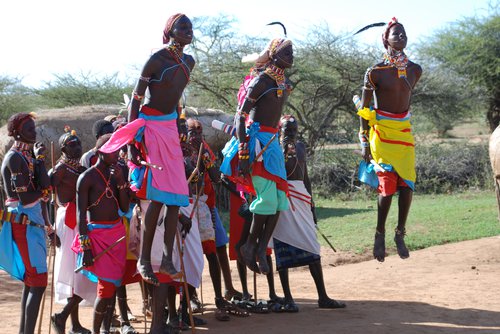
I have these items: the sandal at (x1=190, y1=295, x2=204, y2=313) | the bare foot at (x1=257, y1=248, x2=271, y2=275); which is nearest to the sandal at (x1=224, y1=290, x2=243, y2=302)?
the sandal at (x1=190, y1=295, x2=204, y2=313)

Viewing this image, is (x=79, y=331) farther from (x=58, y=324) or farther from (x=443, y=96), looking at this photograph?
(x=443, y=96)

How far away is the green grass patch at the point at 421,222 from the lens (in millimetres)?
12375

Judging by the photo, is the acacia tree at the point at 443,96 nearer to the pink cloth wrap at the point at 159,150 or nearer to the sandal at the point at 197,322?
the sandal at the point at 197,322

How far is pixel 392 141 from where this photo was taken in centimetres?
778

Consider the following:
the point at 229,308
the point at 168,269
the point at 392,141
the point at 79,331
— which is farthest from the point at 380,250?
the point at 79,331

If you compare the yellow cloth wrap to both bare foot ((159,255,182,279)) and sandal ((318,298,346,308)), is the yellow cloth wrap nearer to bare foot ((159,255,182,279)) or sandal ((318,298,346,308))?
sandal ((318,298,346,308))

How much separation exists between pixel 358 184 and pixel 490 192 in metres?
3.30

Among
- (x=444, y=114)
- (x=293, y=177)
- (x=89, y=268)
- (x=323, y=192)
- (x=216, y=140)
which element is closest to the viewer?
(x=89, y=268)

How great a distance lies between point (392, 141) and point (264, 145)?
4.77 ft

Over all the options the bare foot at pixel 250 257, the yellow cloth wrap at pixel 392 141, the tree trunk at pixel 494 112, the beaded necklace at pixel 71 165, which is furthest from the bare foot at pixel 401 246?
the tree trunk at pixel 494 112

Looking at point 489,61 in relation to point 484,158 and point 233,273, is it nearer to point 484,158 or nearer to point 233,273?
point 484,158

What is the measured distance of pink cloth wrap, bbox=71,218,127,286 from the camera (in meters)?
6.48

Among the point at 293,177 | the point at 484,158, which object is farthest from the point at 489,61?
the point at 293,177

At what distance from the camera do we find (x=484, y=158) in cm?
1992
